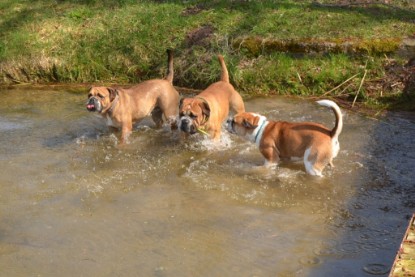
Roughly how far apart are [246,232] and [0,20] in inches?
392

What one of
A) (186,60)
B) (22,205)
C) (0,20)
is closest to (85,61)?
(186,60)

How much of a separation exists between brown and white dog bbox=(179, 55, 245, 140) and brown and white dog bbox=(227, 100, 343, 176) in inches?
16.2

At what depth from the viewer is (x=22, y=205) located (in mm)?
6680

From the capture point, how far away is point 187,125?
26.0ft

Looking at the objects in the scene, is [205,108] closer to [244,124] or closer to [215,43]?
[244,124]

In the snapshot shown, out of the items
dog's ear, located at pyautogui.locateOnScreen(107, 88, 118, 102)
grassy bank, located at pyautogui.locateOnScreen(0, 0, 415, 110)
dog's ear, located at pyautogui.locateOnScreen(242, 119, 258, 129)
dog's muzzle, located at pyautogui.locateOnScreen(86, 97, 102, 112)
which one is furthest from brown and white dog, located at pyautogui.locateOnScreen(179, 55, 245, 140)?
grassy bank, located at pyautogui.locateOnScreen(0, 0, 415, 110)

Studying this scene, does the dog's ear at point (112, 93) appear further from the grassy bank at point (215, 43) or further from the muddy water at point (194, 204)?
the grassy bank at point (215, 43)

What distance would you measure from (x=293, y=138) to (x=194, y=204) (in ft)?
5.08

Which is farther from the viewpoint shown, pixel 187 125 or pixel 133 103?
pixel 133 103

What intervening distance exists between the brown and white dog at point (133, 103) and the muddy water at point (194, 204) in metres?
0.31

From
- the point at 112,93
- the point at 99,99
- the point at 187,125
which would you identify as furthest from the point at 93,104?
the point at 187,125

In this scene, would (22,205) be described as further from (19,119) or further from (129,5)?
(129,5)

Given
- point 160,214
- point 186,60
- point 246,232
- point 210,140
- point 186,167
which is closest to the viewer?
point 246,232

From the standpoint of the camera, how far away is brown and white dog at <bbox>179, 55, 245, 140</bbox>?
7.94 m
